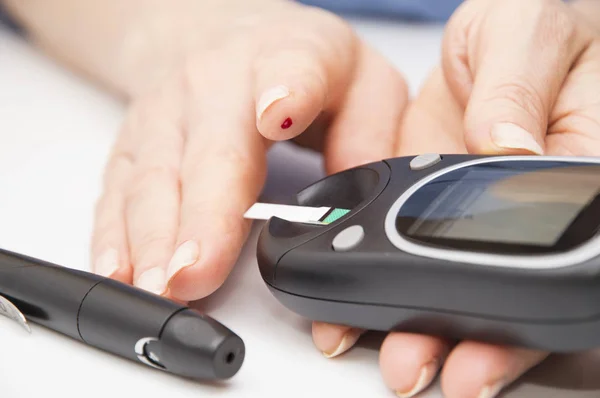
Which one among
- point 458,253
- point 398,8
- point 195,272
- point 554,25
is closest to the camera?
point 458,253

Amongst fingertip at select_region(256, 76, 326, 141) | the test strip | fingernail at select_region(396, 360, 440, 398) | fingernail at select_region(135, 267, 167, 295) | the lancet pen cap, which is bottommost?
fingernail at select_region(396, 360, 440, 398)

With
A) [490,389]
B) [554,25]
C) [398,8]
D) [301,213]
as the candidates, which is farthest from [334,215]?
[398,8]

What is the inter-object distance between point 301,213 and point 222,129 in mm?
150

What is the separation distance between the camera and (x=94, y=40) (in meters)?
0.91

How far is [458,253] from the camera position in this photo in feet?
1.02

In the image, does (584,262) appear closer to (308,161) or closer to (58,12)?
(308,161)

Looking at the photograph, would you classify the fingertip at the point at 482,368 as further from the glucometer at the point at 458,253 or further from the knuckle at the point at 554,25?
the knuckle at the point at 554,25

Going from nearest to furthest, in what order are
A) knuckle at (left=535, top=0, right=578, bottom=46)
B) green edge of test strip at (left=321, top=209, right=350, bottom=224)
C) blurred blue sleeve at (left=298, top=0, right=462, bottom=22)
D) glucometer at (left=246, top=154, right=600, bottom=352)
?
glucometer at (left=246, top=154, right=600, bottom=352) → green edge of test strip at (left=321, top=209, right=350, bottom=224) → knuckle at (left=535, top=0, right=578, bottom=46) → blurred blue sleeve at (left=298, top=0, right=462, bottom=22)

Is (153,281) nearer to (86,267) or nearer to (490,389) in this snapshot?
(86,267)

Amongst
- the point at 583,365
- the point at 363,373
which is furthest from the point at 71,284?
the point at 583,365

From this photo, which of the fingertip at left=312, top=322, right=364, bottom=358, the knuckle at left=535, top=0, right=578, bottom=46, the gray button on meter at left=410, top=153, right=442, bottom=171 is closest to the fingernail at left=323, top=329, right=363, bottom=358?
the fingertip at left=312, top=322, right=364, bottom=358

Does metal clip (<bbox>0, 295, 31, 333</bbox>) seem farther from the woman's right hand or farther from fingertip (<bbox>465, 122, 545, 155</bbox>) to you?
fingertip (<bbox>465, 122, 545, 155</bbox>)

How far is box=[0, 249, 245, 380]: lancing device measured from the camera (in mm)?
336

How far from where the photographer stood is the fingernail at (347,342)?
366mm
